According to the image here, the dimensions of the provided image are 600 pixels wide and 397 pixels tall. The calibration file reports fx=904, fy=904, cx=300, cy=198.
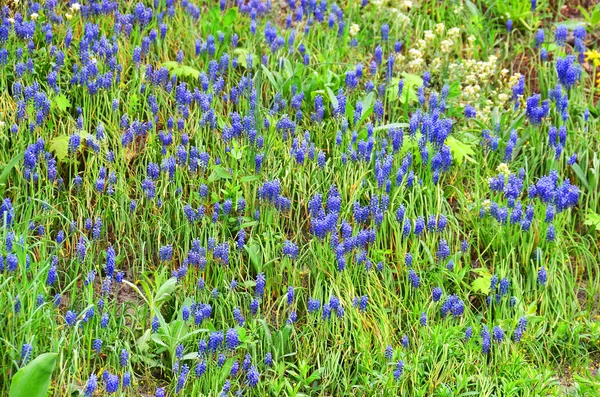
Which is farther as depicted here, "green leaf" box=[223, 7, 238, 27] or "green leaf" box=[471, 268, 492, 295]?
"green leaf" box=[223, 7, 238, 27]

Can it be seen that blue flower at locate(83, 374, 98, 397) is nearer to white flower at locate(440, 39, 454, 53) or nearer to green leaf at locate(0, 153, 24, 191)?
green leaf at locate(0, 153, 24, 191)

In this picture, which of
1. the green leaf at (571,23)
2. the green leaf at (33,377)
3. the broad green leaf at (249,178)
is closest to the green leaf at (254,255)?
the broad green leaf at (249,178)

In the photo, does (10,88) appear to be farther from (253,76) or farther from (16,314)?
(16,314)

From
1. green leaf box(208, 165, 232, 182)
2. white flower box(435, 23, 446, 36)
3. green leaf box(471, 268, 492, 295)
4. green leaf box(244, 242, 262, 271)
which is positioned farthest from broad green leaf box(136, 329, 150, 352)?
white flower box(435, 23, 446, 36)

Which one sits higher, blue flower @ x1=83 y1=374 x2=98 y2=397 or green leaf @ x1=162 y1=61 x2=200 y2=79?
green leaf @ x1=162 y1=61 x2=200 y2=79

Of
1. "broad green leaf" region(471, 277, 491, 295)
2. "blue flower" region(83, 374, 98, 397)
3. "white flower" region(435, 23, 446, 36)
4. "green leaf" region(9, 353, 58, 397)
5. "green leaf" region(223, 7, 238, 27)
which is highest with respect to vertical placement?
"green leaf" region(223, 7, 238, 27)

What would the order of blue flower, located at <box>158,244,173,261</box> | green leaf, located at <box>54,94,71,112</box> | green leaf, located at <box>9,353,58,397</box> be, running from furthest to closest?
green leaf, located at <box>54,94,71,112</box>, blue flower, located at <box>158,244,173,261</box>, green leaf, located at <box>9,353,58,397</box>
